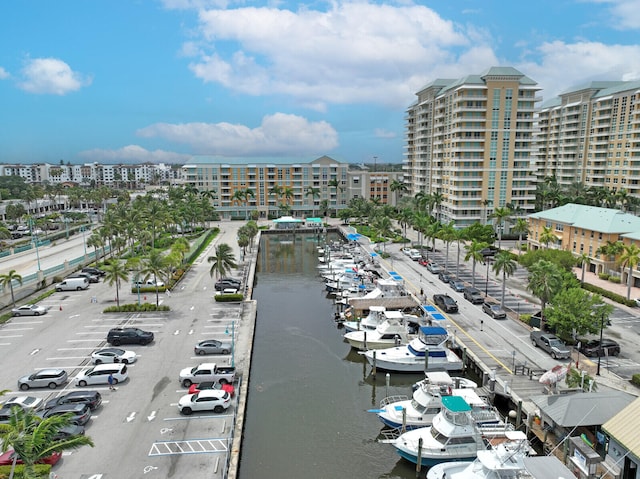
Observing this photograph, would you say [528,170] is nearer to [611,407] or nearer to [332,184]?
[332,184]

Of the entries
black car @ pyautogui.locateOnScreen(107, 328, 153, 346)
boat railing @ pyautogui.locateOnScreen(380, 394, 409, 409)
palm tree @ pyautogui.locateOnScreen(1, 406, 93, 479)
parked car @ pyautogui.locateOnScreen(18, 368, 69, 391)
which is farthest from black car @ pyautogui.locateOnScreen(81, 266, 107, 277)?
palm tree @ pyautogui.locateOnScreen(1, 406, 93, 479)

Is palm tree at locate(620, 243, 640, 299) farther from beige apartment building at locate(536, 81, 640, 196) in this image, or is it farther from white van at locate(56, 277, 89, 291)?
white van at locate(56, 277, 89, 291)

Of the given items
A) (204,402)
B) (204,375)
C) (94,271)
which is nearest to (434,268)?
(204,375)

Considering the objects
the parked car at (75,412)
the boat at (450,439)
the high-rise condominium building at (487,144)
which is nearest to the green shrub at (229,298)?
the parked car at (75,412)

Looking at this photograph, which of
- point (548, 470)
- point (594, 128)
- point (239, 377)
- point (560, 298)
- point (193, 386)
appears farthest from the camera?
point (594, 128)

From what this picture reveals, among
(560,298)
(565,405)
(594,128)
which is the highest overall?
(594,128)

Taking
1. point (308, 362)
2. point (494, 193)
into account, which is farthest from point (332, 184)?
point (308, 362)

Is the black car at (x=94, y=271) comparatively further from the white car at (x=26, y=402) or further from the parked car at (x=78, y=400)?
the parked car at (x=78, y=400)
